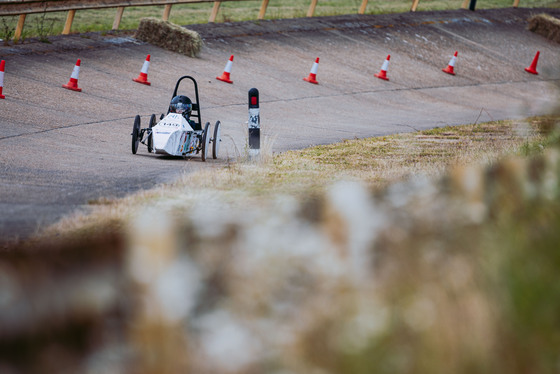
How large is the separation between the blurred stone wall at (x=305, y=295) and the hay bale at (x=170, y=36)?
551 inches

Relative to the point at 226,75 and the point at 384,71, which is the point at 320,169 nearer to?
the point at 226,75

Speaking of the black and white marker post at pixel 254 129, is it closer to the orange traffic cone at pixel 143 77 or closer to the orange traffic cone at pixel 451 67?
the orange traffic cone at pixel 143 77

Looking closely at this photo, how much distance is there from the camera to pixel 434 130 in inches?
549

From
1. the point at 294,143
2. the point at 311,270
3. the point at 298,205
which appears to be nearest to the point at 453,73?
the point at 294,143

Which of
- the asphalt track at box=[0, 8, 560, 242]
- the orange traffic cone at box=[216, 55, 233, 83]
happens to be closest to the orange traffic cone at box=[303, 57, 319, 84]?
the asphalt track at box=[0, 8, 560, 242]

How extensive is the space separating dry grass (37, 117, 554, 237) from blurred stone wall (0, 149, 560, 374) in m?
0.91

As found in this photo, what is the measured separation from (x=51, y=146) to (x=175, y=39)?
9.33 m

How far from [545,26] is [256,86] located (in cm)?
1618

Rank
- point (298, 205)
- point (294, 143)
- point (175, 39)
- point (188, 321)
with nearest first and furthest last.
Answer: point (188, 321) → point (298, 205) → point (294, 143) → point (175, 39)

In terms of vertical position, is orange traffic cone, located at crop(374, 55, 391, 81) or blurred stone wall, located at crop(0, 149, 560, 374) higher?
orange traffic cone, located at crop(374, 55, 391, 81)

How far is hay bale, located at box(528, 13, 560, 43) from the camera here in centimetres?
2891

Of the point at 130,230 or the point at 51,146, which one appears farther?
the point at 51,146

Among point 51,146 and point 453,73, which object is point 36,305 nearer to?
point 51,146

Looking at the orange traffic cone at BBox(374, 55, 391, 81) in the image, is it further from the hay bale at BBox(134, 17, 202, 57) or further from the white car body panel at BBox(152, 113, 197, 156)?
the white car body panel at BBox(152, 113, 197, 156)
